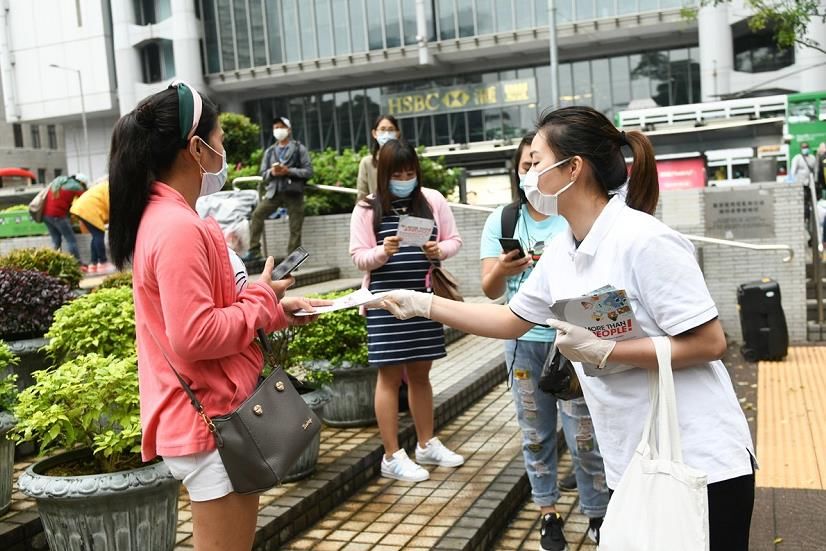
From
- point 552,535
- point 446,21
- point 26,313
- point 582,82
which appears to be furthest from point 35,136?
point 552,535

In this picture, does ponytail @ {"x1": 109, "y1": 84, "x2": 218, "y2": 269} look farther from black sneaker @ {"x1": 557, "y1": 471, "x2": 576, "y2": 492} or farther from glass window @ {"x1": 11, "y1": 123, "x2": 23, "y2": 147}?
glass window @ {"x1": 11, "y1": 123, "x2": 23, "y2": 147}

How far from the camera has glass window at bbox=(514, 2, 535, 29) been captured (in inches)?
1444

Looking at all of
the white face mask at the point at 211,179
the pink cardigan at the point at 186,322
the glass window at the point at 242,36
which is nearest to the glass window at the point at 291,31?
the glass window at the point at 242,36

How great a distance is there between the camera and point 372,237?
17.0 feet

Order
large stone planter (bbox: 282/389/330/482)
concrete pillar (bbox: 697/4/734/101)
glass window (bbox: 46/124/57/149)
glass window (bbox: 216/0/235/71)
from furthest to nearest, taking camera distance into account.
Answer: glass window (bbox: 46/124/57/149), glass window (bbox: 216/0/235/71), concrete pillar (bbox: 697/4/734/101), large stone planter (bbox: 282/389/330/482)

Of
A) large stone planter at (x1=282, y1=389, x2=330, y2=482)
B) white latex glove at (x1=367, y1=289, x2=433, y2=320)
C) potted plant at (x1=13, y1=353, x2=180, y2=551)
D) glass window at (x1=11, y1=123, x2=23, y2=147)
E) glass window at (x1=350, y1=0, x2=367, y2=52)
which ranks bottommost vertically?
large stone planter at (x1=282, y1=389, x2=330, y2=482)

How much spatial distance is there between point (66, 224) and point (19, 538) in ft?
33.5

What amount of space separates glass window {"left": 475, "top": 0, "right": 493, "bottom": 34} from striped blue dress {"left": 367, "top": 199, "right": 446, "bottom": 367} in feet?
112

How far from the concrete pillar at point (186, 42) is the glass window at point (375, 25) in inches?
360

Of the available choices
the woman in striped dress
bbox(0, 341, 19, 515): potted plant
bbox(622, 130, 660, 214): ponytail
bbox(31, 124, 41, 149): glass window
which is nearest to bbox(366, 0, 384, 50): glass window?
the woman in striped dress

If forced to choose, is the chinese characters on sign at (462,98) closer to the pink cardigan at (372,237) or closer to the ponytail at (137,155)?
the pink cardigan at (372,237)

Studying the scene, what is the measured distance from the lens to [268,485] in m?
2.36

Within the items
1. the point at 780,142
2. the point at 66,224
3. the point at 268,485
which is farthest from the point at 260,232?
the point at 780,142

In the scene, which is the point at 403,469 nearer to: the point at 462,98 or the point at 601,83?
the point at 601,83
